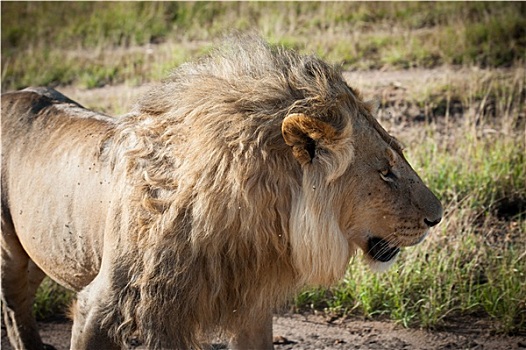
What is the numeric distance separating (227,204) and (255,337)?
82 cm

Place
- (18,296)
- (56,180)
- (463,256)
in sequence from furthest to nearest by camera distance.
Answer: (463,256) < (18,296) < (56,180)

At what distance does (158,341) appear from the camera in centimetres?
284

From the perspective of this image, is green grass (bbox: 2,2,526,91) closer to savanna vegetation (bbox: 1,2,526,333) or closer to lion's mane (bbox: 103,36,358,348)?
savanna vegetation (bbox: 1,2,526,333)

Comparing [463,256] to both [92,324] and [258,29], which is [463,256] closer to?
[92,324]

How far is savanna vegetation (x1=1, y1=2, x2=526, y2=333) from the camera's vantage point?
4.33m

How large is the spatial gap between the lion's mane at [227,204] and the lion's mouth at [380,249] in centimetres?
16

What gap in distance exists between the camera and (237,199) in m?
2.68

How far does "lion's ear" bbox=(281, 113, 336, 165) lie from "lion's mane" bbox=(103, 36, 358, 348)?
0.04 metres

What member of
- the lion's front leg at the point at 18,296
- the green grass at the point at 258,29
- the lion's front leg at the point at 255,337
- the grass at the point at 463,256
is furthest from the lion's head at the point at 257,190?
→ the green grass at the point at 258,29

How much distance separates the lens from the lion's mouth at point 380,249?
2908 millimetres

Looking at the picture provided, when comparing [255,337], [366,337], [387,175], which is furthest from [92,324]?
[366,337]

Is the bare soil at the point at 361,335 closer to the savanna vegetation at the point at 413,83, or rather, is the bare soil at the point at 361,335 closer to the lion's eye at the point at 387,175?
the savanna vegetation at the point at 413,83

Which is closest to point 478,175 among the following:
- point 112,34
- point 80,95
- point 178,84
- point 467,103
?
point 467,103

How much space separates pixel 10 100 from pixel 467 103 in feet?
11.3
